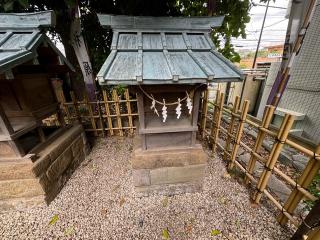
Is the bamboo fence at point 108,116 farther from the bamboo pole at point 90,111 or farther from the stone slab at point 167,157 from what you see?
the stone slab at point 167,157

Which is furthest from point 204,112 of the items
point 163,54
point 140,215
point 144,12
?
point 144,12

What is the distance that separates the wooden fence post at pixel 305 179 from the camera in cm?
175

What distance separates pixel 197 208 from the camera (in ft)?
8.76

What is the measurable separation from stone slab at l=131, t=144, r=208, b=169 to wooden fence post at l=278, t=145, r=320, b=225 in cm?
129

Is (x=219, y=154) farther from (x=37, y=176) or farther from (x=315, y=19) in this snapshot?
(x=315, y=19)

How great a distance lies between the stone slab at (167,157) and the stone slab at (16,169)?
1653mm

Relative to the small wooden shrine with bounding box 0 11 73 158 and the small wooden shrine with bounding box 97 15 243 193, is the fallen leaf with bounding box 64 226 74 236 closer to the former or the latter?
the small wooden shrine with bounding box 97 15 243 193

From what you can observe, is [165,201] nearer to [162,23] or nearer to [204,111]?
[204,111]

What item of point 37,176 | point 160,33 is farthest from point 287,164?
point 37,176

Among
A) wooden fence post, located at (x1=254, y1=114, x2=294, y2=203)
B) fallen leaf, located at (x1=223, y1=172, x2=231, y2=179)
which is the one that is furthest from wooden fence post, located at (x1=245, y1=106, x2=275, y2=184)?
fallen leaf, located at (x1=223, y1=172, x2=231, y2=179)

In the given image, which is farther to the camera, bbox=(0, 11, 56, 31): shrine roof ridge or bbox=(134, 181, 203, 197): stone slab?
bbox=(134, 181, 203, 197): stone slab

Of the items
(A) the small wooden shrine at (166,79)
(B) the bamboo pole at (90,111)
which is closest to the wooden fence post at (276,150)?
(A) the small wooden shrine at (166,79)

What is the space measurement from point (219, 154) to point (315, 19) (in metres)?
5.03

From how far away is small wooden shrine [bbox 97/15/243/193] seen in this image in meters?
1.85
